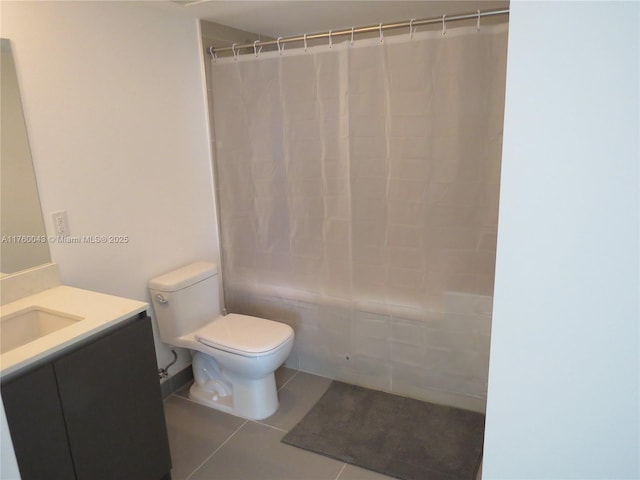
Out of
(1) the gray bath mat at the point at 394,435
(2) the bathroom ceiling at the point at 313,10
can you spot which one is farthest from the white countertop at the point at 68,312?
(2) the bathroom ceiling at the point at 313,10

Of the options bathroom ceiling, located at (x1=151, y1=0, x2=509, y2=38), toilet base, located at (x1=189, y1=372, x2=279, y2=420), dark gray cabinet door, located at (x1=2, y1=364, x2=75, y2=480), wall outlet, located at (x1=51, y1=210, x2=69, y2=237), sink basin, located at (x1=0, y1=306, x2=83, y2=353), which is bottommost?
toilet base, located at (x1=189, y1=372, x2=279, y2=420)

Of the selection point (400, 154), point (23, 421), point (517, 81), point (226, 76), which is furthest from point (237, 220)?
point (517, 81)

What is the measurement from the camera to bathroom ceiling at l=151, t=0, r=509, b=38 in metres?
2.20

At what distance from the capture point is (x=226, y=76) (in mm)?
2551

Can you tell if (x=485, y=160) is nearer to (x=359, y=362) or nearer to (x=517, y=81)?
(x=359, y=362)

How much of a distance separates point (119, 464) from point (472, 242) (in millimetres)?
1736

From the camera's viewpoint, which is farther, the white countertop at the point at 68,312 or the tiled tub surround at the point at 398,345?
the tiled tub surround at the point at 398,345

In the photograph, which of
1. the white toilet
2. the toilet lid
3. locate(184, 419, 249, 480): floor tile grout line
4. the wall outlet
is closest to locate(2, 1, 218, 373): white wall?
the wall outlet

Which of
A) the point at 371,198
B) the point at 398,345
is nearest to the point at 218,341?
the point at 398,345

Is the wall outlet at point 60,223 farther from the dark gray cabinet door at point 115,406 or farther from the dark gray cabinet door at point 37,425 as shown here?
the dark gray cabinet door at point 37,425

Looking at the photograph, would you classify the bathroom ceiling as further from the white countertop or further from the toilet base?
the toilet base

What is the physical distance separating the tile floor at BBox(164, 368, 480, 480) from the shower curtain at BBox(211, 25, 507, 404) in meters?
0.41

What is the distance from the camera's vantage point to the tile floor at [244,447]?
1979mm

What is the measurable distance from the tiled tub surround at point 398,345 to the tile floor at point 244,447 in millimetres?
229
